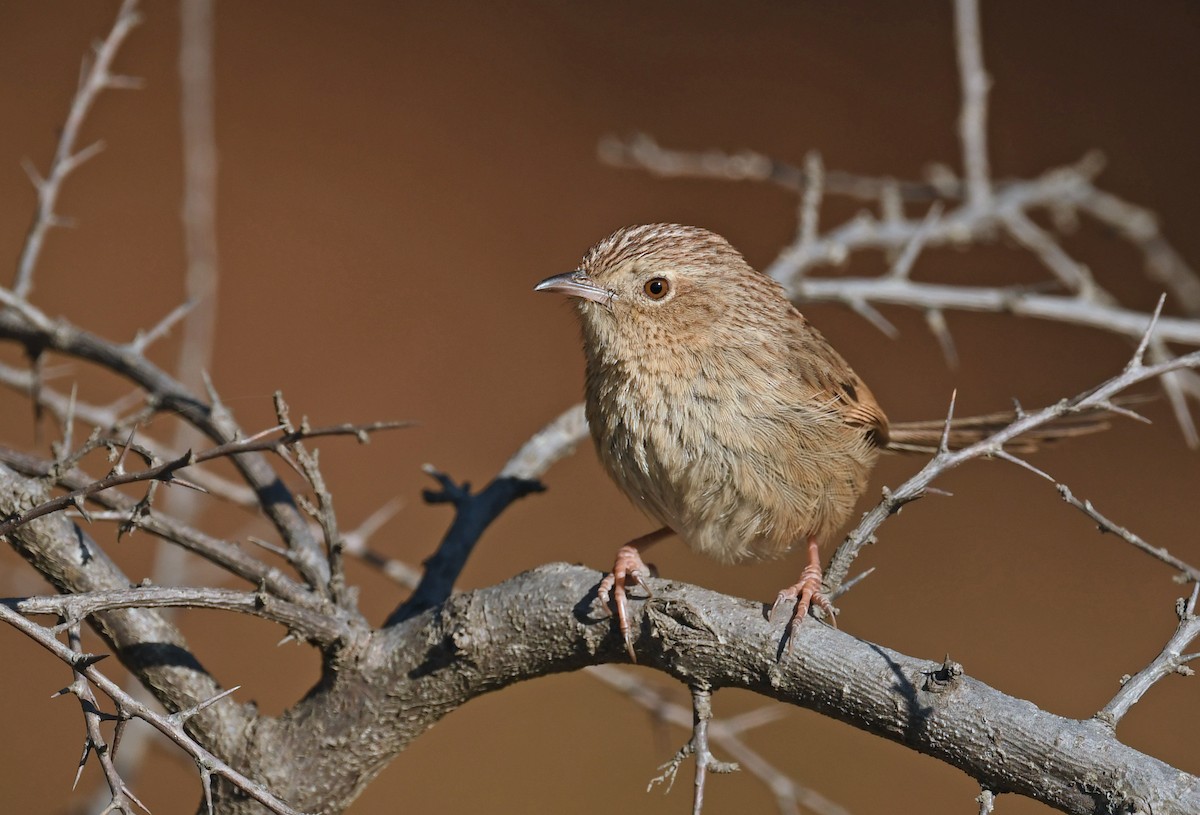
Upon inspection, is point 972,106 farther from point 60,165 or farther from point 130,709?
point 130,709

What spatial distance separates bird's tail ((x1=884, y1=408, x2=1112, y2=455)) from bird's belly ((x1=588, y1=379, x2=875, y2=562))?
0.51 metres

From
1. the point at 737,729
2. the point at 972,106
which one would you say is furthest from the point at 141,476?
the point at 972,106

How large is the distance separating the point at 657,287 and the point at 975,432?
1327 millimetres

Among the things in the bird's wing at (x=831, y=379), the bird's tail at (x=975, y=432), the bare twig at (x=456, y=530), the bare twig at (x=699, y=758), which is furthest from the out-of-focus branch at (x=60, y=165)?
the bird's tail at (x=975, y=432)

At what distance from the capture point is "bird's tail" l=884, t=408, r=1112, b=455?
374cm

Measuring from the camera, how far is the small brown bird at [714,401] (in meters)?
3.38

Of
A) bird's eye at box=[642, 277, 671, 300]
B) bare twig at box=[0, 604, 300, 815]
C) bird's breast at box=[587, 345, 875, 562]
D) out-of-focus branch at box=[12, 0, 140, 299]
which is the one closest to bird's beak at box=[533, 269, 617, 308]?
bird's eye at box=[642, 277, 671, 300]

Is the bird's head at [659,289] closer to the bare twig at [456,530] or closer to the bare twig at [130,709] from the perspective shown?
the bare twig at [456,530]

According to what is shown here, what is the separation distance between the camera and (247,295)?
700 cm

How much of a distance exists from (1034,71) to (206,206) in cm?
582

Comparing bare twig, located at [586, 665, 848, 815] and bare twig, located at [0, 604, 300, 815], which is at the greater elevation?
bare twig, located at [586, 665, 848, 815]

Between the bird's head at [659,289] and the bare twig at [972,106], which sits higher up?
the bare twig at [972,106]

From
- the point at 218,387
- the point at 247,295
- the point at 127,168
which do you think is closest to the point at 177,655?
the point at 218,387

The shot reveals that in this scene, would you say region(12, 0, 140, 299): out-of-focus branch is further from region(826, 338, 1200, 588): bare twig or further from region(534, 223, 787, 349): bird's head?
region(826, 338, 1200, 588): bare twig
